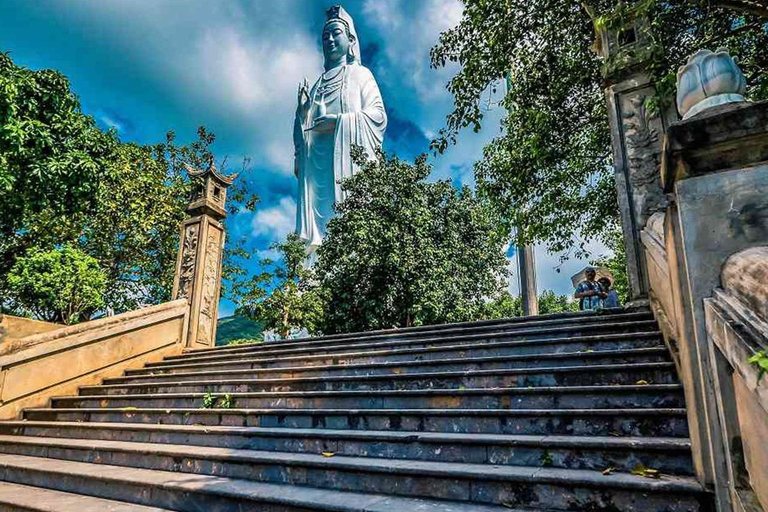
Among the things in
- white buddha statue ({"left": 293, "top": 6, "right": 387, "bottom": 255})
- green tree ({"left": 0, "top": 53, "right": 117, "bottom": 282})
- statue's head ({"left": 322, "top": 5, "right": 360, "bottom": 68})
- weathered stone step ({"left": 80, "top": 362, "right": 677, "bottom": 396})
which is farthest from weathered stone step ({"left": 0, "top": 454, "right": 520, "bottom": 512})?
statue's head ({"left": 322, "top": 5, "right": 360, "bottom": 68})

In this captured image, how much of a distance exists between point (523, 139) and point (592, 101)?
165 cm

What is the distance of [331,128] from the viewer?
85.3 ft

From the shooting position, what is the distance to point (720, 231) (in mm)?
1722

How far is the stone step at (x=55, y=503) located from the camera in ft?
10.2

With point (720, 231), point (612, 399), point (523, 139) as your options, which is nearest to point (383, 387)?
point (612, 399)

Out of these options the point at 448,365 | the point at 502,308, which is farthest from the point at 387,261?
the point at 502,308

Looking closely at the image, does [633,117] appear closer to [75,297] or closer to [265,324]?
[75,297]

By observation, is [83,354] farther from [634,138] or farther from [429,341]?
[634,138]

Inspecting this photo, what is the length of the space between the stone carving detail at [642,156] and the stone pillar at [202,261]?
681cm

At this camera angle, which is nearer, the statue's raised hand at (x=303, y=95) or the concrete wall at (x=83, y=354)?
the concrete wall at (x=83, y=354)

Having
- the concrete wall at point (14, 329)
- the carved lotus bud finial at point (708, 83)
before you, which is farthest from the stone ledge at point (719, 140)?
the concrete wall at point (14, 329)

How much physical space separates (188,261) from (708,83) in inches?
317

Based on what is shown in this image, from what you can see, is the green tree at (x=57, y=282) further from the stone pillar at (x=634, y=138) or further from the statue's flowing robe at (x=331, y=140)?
the statue's flowing robe at (x=331, y=140)

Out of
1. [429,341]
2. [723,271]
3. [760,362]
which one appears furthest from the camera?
[429,341]
